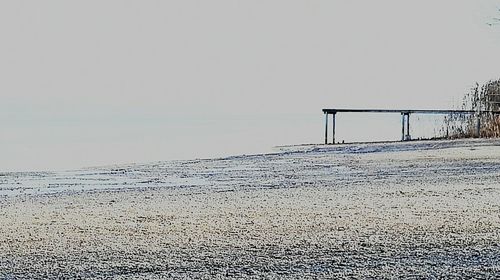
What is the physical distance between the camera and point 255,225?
6.41 m

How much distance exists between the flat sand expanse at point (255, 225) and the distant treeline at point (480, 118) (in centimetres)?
1047

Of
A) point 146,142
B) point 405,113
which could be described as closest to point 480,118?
point 405,113

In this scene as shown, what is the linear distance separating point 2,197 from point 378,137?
17002 millimetres

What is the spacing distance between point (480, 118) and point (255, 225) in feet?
55.0

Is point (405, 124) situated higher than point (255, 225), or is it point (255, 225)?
point (405, 124)

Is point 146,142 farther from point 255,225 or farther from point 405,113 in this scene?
point 255,225

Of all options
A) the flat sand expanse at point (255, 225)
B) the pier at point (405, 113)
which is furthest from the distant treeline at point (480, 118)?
the flat sand expanse at point (255, 225)

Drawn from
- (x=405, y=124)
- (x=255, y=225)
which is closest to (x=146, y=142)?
(x=405, y=124)

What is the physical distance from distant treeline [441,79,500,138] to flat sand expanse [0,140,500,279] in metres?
10.5

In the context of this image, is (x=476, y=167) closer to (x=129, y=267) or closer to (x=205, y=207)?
(x=205, y=207)

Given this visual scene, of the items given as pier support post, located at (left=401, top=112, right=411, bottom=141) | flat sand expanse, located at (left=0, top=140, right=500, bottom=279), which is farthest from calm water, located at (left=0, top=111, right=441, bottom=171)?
flat sand expanse, located at (left=0, top=140, right=500, bottom=279)

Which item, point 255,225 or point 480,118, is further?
point 480,118

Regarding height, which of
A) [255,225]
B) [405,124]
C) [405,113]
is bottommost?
[255,225]

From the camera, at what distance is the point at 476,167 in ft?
39.4
